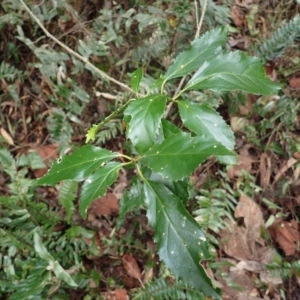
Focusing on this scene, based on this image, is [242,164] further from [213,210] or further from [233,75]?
[233,75]

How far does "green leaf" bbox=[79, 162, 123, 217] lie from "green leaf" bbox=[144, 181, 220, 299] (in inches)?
5.4

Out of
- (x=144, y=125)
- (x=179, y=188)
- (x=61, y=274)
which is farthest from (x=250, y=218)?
(x=144, y=125)

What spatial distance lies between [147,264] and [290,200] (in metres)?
1.19

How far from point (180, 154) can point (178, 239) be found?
29 cm

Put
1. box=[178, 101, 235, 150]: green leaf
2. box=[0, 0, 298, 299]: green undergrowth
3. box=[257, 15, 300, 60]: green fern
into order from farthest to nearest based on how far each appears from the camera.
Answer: box=[257, 15, 300, 60]: green fern
box=[0, 0, 298, 299]: green undergrowth
box=[178, 101, 235, 150]: green leaf

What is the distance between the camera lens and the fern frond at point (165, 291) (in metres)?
2.36

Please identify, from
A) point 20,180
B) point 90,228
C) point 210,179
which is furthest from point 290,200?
point 20,180

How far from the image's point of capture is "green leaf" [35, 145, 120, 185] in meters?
1.20

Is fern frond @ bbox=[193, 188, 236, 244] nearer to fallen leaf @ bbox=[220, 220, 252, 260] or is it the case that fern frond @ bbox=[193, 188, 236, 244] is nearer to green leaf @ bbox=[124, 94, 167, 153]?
fallen leaf @ bbox=[220, 220, 252, 260]

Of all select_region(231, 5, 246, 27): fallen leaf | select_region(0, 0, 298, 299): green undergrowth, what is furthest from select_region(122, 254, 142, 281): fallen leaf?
select_region(231, 5, 246, 27): fallen leaf

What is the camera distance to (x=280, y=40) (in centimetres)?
280

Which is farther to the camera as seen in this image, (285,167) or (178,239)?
(285,167)

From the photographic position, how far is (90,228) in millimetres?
2785

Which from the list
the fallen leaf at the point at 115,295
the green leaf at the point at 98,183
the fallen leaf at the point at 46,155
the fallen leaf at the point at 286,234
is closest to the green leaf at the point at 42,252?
the fallen leaf at the point at 115,295
